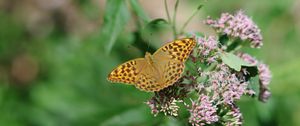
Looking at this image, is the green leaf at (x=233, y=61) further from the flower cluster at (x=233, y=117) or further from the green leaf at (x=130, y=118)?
the green leaf at (x=130, y=118)

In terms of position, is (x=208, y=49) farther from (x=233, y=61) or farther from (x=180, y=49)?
(x=180, y=49)

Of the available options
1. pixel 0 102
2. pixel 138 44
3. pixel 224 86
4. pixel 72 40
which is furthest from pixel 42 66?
pixel 224 86

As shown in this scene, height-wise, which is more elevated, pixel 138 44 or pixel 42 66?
pixel 42 66

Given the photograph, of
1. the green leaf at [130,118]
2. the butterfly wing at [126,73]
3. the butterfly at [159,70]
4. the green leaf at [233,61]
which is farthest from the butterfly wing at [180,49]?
the green leaf at [130,118]

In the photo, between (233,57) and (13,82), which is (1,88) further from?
(233,57)

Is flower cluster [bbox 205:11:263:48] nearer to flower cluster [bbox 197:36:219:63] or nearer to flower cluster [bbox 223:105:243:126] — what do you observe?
flower cluster [bbox 197:36:219:63]

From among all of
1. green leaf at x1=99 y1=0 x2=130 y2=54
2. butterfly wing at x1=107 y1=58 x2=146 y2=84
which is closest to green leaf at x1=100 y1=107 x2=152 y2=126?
green leaf at x1=99 y1=0 x2=130 y2=54

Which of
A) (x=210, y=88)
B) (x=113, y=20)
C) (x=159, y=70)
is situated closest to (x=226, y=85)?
(x=210, y=88)
